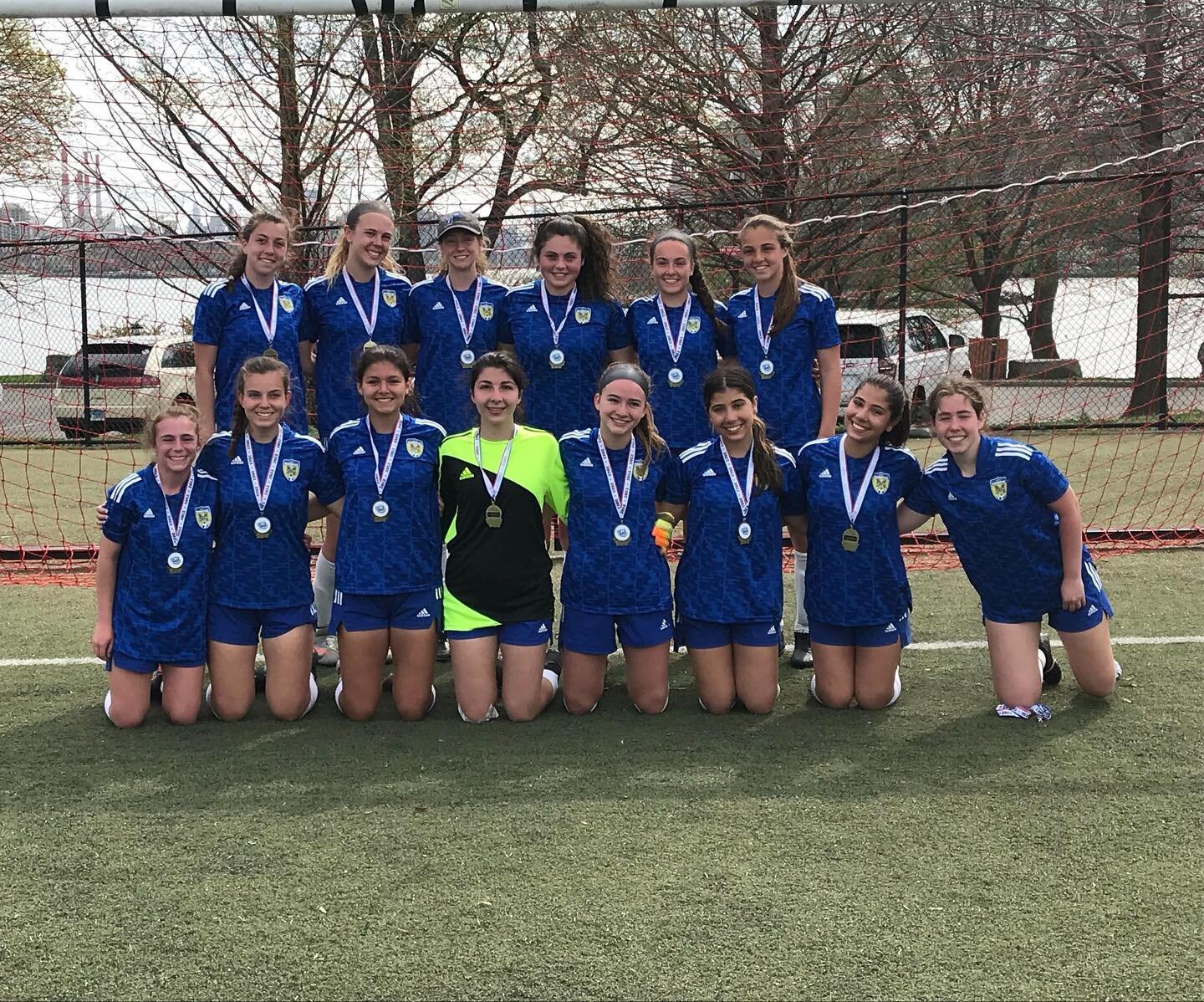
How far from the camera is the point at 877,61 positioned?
1024cm

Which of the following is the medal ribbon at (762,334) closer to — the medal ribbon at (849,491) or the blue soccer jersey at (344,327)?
the medal ribbon at (849,491)

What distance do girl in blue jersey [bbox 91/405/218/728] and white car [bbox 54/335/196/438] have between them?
7865 mm

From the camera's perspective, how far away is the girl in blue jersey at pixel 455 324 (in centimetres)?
432

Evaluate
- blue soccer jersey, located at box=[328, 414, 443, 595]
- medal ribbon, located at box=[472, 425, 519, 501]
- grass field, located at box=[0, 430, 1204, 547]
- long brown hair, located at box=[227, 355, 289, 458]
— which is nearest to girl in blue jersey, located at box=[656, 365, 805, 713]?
medal ribbon, located at box=[472, 425, 519, 501]

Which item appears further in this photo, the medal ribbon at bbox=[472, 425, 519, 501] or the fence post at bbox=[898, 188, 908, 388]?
the fence post at bbox=[898, 188, 908, 388]

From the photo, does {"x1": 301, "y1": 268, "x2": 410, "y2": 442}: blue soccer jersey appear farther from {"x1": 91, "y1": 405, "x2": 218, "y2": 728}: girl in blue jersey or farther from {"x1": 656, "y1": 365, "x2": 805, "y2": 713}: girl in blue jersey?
{"x1": 656, "y1": 365, "x2": 805, "y2": 713}: girl in blue jersey

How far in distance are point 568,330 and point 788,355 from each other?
0.78 meters

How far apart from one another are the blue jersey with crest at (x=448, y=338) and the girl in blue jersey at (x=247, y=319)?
0.43 meters

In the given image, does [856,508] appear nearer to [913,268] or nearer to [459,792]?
[459,792]

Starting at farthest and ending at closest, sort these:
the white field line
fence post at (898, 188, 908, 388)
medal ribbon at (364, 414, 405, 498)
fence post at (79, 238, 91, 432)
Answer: fence post at (79, 238, 91, 432), fence post at (898, 188, 908, 388), the white field line, medal ribbon at (364, 414, 405, 498)

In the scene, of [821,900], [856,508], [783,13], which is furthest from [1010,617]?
[783,13]

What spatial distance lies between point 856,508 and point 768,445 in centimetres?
34

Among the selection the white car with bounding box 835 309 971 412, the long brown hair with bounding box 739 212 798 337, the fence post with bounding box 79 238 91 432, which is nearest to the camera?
the long brown hair with bounding box 739 212 798 337

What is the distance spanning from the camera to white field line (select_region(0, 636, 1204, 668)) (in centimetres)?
447
